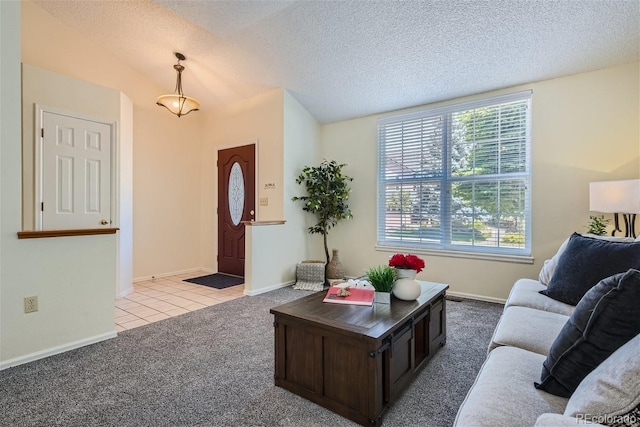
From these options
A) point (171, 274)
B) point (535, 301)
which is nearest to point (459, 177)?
point (535, 301)

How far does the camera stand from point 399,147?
4.44m

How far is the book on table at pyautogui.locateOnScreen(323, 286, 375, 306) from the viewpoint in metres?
2.02

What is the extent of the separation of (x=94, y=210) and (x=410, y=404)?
4004 millimetres

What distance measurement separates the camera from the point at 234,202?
205 inches

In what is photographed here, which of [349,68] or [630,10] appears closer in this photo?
[630,10]

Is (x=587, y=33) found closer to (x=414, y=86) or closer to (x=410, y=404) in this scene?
(x=414, y=86)

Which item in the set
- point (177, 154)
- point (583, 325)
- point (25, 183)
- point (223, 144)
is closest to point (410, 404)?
point (583, 325)

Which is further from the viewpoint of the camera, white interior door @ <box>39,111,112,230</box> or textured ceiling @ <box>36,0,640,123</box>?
white interior door @ <box>39,111,112,230</box>

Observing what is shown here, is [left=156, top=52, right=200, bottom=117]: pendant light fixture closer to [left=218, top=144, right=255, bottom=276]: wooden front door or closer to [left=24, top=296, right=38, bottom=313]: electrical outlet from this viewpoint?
[left=218, top=144, right=255, bottom=276]: wooden front door

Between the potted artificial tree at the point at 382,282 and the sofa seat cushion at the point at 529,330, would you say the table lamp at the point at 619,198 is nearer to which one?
the sofa seat cushion at the point at 529,330

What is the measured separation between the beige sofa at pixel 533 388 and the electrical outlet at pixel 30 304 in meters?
2.80

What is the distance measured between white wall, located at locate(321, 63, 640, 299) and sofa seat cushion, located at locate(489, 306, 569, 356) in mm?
1848

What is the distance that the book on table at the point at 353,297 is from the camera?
2018mm

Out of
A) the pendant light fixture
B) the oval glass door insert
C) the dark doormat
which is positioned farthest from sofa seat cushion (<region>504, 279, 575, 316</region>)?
Result: the pendant light fixture
